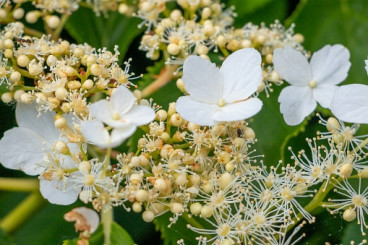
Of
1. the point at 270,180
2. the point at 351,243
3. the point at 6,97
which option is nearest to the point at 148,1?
the point at 6,97

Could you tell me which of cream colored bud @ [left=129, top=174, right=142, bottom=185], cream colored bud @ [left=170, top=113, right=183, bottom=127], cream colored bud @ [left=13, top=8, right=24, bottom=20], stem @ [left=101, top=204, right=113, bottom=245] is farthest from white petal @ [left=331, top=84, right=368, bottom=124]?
cream colored bud @ [left=13, top=8, right=24, bottom=20]

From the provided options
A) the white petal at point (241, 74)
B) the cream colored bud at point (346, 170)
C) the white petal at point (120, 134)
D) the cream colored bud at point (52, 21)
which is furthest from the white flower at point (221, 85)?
the cream colored bud at point (52, 21)

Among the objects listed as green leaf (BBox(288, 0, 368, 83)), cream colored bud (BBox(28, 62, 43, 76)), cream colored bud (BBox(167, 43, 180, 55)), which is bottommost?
green leaf (BBox(288, 0, 368, 83))

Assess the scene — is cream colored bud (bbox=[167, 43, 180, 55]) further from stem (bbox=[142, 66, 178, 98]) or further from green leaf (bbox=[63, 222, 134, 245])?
green leaf (bbox=[63, 222, 134, 245])

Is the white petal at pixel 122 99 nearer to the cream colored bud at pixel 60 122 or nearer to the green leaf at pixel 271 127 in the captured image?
the cream colored bud at pixel 60 122

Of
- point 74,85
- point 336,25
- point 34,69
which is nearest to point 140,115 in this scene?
point 74,85

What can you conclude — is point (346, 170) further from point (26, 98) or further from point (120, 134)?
point (26, 98)
